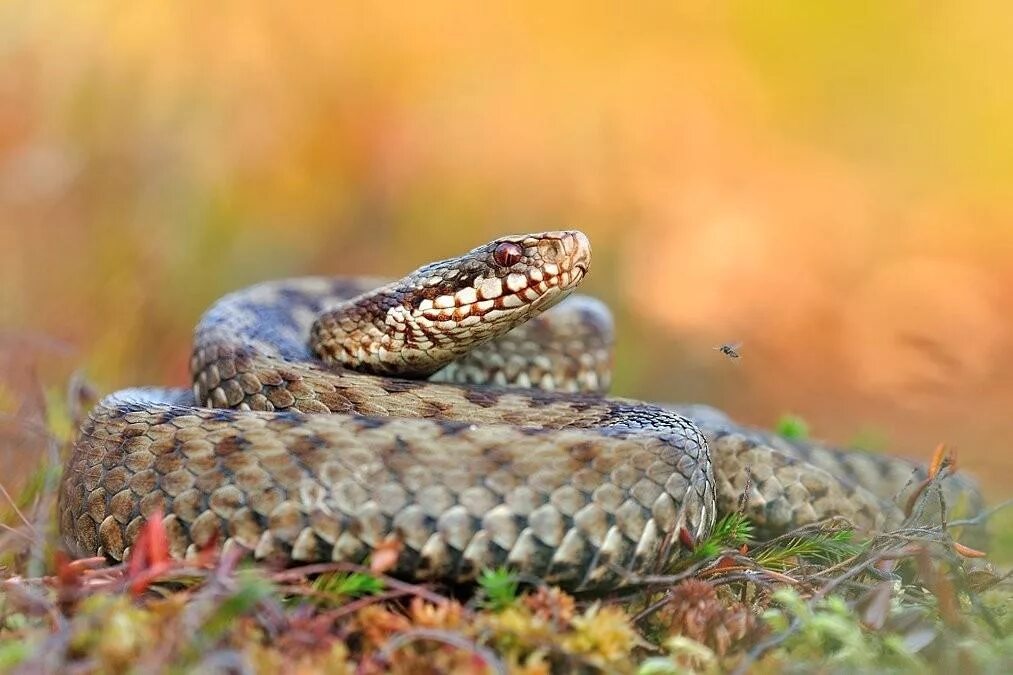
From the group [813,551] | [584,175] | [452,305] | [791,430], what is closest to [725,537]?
[813,551]

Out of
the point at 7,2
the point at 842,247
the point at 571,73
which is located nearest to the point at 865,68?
the point at 842,247

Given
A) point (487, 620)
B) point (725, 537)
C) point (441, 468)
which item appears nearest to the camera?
point (487, 620)

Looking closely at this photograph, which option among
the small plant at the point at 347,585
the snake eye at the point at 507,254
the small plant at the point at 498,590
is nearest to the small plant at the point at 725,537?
the small plant at the point at 498,590

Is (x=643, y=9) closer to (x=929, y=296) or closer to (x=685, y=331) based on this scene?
(x=685, y=331)

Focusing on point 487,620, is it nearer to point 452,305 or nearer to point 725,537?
point 725,537

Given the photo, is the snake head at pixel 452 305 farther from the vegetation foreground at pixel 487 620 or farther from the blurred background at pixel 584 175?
the blurred background at pixel 584 175

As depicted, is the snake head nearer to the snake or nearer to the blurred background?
the snake
